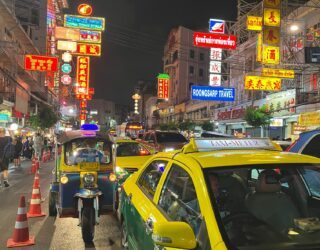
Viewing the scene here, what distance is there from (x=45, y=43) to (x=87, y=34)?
20621 mm

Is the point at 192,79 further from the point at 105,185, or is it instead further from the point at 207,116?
the point at 105,185

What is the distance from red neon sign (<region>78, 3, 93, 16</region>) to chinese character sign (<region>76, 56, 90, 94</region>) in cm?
733

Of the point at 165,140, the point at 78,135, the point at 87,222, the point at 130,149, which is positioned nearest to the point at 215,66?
the point at 165,140

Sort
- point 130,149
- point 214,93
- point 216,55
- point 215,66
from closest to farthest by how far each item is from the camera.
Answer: point 130,149, point 214,93, point 216,55, point 215,66

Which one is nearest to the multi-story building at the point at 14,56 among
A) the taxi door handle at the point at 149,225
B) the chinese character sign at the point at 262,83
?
the chinese character sign at the point at 262,83

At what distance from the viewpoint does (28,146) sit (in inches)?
1060

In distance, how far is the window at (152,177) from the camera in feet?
14.8

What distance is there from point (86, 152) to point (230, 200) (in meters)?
4.60

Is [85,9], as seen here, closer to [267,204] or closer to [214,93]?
[214,93]

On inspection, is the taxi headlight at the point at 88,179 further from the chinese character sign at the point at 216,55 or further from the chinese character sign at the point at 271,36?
the chinese character sign at the point at 216,55

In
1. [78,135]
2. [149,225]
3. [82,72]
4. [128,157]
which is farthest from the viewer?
[82,72]

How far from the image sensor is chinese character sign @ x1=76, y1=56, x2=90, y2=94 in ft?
147

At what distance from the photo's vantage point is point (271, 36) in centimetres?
2292

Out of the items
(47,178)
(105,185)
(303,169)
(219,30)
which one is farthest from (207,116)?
(303,169)
